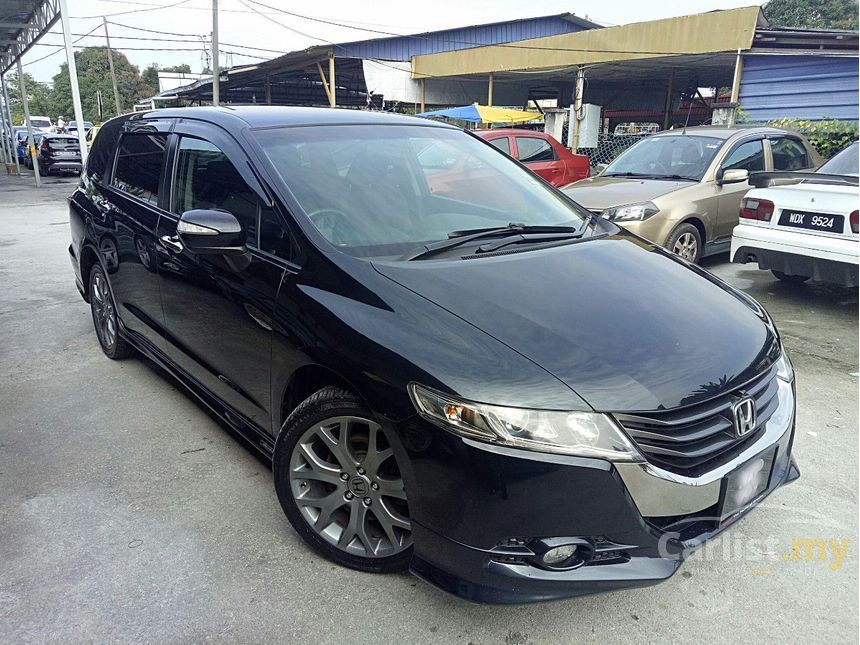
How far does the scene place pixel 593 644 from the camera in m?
2.16

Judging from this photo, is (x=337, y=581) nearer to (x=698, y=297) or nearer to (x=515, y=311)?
(x=515, y=311)

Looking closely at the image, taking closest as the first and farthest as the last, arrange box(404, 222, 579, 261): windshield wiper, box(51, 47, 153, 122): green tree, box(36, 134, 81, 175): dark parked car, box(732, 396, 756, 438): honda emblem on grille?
box(732, 396, 756, 438): honda emblem on grille, box(404, 222, 579, 261): windshield wiper, box(36, 134, 81, 175): dark parked car, box(51, 47, 153, 122): green tree

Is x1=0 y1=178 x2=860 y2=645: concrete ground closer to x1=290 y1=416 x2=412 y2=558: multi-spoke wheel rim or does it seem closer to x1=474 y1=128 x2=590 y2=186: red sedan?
x1=290 y1=416 x2=412 y2=558: multi-spoke wheel rim

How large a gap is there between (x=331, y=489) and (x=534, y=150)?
30.1 feet

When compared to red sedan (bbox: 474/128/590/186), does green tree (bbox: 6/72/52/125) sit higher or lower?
higher

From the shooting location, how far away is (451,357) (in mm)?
2070

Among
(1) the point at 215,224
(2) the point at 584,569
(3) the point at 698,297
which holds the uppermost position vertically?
(1) the point at 215,224

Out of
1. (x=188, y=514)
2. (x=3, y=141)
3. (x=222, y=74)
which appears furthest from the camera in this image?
(x=222, y=74)

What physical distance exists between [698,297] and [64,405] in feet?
12.1

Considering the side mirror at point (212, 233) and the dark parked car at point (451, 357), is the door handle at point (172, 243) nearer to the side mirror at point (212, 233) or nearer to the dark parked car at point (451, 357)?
the dark parked car at point (451, 357)

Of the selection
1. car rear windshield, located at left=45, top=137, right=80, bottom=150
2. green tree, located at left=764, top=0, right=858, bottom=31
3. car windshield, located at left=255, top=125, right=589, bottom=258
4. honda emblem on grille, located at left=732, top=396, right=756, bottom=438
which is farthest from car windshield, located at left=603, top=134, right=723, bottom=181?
green tree, located at left=764, top=0, right=858, bottom=31

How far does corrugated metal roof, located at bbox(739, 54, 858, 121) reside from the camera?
40.7 feet

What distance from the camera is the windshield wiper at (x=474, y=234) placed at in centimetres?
266

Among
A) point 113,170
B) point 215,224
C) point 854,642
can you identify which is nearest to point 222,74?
point 113,170
